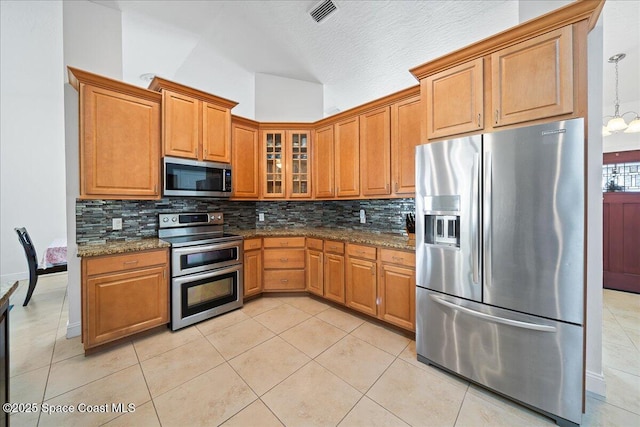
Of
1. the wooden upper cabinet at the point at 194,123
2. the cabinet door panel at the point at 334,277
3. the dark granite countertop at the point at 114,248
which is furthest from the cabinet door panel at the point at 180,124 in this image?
the cabinet door panel at the point at 334,277

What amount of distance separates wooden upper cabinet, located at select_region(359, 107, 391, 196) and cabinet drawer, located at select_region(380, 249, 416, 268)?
0.71 m

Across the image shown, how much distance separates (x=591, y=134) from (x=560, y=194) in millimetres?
618

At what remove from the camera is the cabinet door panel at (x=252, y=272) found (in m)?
3.11

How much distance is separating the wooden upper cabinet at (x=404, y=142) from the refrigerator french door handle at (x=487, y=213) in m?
0.90

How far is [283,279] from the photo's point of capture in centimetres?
332

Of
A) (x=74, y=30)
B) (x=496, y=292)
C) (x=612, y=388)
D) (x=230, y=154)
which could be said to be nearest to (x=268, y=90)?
(x=230, y=154)

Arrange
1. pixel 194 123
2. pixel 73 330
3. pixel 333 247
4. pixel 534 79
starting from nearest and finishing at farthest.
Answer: pixel 534 79 → pixel 73 330 → pixel 194 123 → pixel 333 247

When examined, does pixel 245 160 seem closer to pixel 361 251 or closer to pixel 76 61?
pixel 76 61

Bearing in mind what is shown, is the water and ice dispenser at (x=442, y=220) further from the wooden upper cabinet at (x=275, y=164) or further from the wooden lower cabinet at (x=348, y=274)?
the wooden upper cabinet at (x=275, y=164)

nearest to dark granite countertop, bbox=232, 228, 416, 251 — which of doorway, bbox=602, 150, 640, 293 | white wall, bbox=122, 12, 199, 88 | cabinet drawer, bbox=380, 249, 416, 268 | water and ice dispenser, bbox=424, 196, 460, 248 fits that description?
cabinet drawer, bbox=380, 249, 416, 268

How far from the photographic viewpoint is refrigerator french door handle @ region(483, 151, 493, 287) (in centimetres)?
161

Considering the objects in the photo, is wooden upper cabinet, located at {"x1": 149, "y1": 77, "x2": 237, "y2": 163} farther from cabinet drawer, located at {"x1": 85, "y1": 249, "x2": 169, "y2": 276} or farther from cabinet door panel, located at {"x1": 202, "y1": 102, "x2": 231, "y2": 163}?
cabinet drawer, located at {"x1": 85, "y1": 249, "x2": 169, "y2": 276}

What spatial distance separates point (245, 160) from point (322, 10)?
1929mm

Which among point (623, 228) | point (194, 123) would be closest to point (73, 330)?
point (194, 123)
